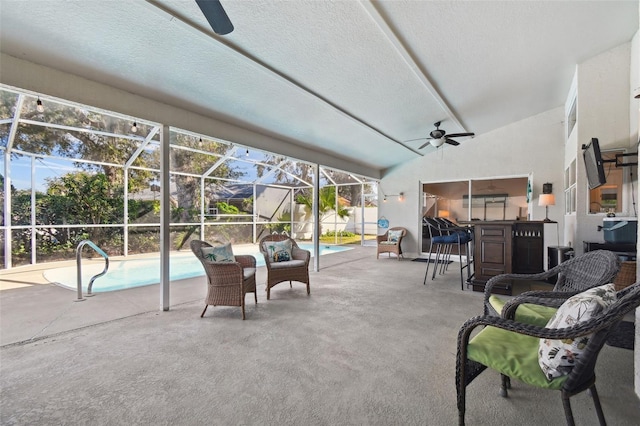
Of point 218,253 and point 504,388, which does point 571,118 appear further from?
point 218,253

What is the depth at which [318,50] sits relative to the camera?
3.17 m

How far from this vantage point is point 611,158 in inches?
162

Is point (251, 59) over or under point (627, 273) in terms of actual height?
over

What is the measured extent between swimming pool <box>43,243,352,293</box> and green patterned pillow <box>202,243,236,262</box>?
1.77 m

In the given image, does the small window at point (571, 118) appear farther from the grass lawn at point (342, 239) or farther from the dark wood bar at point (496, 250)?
the grass lawn at point (342, 239)

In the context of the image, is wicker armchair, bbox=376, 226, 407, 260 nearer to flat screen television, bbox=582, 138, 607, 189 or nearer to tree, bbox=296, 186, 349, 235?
tree, bbox=296, 186, 349, 235

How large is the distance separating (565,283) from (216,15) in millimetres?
3281

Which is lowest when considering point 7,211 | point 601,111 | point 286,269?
point 286,269

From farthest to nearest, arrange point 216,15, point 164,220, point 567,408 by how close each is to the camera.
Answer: point 164,220, point 216,15, point 567,408

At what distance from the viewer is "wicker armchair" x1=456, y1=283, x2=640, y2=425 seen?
1.23 meters

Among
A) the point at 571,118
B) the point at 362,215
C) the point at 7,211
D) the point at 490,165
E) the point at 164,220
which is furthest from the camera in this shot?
the point at 362,215

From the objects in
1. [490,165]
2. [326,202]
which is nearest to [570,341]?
[490,165]

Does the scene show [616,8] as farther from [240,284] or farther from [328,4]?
[240,284]

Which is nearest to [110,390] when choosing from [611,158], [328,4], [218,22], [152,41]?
[218,22]
